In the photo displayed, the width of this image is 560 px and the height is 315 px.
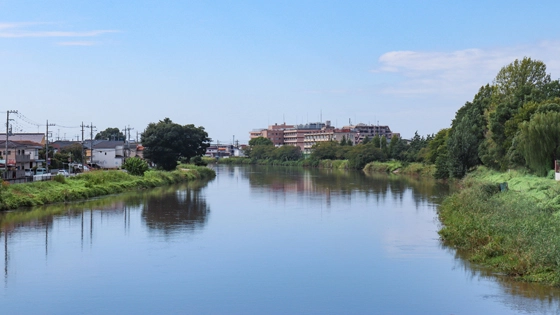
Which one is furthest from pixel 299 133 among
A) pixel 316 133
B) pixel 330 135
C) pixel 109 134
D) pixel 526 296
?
pixel 526 296

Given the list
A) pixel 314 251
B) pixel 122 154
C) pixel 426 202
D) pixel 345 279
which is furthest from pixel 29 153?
pixel 345 279

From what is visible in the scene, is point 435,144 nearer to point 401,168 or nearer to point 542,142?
point 401,168

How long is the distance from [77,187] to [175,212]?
7197mm

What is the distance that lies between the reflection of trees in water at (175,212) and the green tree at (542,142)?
45.5 feet

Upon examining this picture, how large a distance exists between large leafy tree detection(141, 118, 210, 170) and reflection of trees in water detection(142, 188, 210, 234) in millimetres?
13657

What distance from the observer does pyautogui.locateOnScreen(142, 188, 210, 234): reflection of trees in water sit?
22.3m

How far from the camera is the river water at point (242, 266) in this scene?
1188 centimetres

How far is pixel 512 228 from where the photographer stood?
14367mm

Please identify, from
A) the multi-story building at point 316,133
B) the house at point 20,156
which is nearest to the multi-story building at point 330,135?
the multi-story building at point 316,133

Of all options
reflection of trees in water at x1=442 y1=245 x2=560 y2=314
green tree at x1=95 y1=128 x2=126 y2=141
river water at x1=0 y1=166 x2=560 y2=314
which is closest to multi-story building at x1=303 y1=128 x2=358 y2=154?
green tree at x1=95 y1=128 x2=126 y2=141

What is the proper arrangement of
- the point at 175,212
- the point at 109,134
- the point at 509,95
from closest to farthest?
the point at 175,212
the point at 509,95
the point at 109,134

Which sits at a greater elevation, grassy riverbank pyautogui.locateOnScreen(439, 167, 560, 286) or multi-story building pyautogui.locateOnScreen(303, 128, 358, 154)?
multi-story building pyautogui.locateOnScreen(303, 128, 358, 154)

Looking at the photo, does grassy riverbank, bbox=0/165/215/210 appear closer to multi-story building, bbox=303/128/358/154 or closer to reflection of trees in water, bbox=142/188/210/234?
reflection of trees in water, bbox=142/188/210/234

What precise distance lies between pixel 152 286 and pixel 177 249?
412 cm
